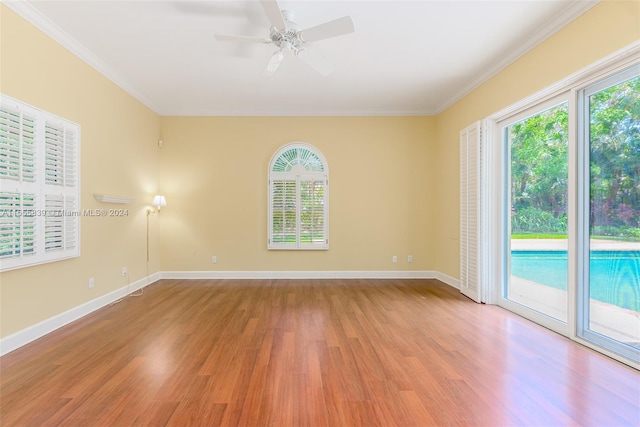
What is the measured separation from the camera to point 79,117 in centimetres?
343

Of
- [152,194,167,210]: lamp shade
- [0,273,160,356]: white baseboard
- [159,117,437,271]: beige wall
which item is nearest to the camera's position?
[0,273,160,356]: white baseboard

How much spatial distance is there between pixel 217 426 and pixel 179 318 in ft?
6.63

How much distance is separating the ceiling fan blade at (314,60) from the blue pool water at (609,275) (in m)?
3.11

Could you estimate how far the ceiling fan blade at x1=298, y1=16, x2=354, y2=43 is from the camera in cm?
250

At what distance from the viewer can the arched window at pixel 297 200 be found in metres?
5.45

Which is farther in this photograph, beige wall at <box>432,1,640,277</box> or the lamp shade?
the lamp shade

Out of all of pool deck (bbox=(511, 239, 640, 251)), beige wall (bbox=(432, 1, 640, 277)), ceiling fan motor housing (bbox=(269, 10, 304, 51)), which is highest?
ceiling fan motor housing (bbox=(269, 10, 304, 51))

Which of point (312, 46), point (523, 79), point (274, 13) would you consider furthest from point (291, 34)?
point (523, 79)

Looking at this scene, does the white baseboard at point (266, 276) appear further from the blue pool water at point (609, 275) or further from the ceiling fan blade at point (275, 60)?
the ceiling fan blade at point (275, 60)

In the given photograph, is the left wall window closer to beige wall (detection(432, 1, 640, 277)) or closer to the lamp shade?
the lamp shade

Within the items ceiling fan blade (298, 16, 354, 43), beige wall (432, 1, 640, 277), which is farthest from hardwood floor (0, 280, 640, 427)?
ceiling fan blade (298, 16, 354, 43)

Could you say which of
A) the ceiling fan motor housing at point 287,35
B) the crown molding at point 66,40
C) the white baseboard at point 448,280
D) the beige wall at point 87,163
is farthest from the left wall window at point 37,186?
the white baseboard at point 448,280

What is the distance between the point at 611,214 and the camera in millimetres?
2510

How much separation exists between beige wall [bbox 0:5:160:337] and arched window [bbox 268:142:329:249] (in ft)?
6.94
